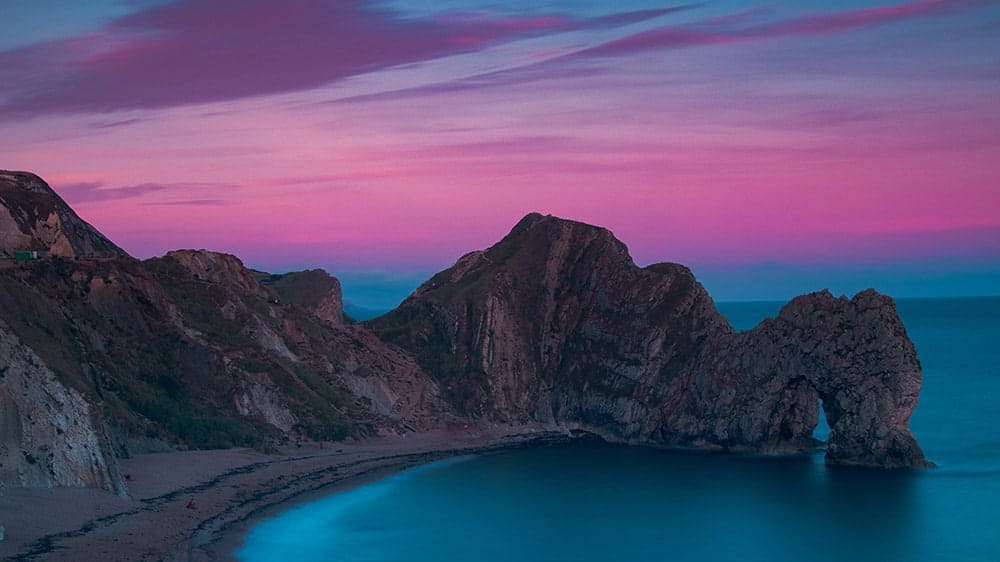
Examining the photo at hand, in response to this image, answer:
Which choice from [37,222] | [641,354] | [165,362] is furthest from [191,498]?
[641,354]

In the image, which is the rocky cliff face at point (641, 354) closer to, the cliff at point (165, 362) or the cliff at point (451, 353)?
the cliff at point (451, 353)

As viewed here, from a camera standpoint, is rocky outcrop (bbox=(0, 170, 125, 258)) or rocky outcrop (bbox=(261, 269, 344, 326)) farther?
rocky outcrop (bbox=(261, 269, 344, 326))

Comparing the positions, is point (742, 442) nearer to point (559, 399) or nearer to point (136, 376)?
point (559, 399)

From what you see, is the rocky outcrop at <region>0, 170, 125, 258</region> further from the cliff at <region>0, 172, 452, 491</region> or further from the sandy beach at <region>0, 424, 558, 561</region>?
the sandy beach at <region>0, 424, 558, 561</region>

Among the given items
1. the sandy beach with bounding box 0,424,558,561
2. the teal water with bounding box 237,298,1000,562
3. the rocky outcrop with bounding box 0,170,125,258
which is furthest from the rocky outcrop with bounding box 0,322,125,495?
the rocky outcrop with bounding box 0,170,125,258

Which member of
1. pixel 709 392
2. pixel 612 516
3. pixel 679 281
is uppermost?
pixel 679 281

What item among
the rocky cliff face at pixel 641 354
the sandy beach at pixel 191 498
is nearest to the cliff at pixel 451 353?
the rocky cliff face at pixel 641 354

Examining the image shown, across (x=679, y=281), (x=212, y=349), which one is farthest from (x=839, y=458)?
(x=212, y=349)

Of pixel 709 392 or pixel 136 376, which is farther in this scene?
pixel 709 392

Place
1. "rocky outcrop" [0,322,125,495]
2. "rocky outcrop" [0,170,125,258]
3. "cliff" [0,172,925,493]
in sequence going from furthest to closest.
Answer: "rocky outcrop" [0,170,125,258] → "cliff" [0,172,925,493] → "rocky outcrop" [0,322,125,495]
